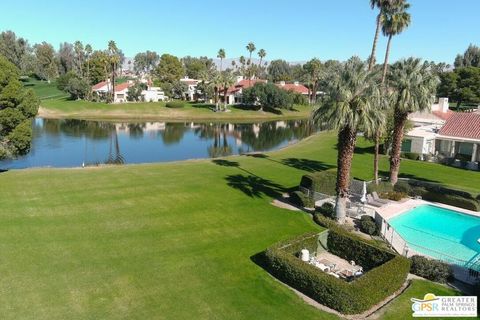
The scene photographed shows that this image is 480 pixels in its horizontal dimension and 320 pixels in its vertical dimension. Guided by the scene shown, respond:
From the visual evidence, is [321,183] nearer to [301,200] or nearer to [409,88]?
[301,200]

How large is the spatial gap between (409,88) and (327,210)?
14216 millimetres

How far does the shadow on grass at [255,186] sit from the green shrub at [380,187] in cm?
728

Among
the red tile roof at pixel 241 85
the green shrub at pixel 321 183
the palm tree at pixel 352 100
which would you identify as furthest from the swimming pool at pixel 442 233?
the red tile roof at pixel 241 85

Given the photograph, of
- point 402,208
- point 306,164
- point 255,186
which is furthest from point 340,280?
point 306,164

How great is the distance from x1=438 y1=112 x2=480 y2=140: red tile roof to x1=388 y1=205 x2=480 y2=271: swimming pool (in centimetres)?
2158

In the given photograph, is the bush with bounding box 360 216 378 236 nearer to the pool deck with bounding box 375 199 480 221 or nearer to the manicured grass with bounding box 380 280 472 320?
the pool deck with bounding box 375 199 480 221

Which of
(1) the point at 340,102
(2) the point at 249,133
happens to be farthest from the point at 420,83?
(2) the point at 249,133

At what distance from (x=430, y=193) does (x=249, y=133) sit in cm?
4968

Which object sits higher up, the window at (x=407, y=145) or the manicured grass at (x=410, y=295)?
the window at (x=407, y=145)

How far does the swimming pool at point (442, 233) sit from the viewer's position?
23.3 metres

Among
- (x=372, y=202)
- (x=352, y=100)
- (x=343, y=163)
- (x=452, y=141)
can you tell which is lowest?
(x=372, y=202)

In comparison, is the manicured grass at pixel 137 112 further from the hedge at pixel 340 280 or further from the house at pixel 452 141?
the hedge at pixel 340 280

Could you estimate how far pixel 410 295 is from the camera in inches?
719

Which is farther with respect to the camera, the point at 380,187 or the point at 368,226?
the point at 380,187
